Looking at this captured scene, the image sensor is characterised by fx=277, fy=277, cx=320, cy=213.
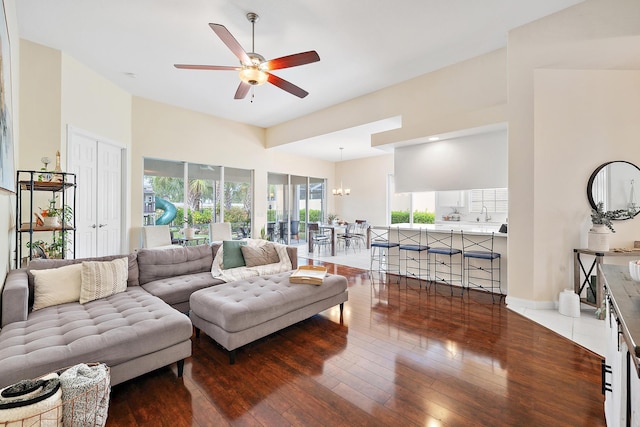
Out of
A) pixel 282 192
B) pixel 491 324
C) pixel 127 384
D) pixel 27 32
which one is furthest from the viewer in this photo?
pixel 282 192

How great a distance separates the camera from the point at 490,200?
657 centimetres

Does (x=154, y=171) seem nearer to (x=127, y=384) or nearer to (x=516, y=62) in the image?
(x=127, y=384)

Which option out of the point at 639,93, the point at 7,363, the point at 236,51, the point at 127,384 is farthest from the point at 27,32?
the point at 639,93

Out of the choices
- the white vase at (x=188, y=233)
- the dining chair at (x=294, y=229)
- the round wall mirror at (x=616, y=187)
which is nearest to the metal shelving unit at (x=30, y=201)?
the white vase at (x=188, y=233)

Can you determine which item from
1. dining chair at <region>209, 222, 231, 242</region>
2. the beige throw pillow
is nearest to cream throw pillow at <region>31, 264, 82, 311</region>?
the beige throw pillow

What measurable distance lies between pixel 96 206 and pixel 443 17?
608cm

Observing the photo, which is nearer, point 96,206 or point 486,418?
point 486,418

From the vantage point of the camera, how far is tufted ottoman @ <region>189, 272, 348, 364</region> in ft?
7.97

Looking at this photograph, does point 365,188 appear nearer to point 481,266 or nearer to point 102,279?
point 481,266

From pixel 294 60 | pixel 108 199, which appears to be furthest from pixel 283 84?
pixel 108 199

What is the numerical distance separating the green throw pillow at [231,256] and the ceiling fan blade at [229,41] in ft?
7.82

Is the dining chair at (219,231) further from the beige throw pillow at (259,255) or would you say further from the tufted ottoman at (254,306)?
the tufted ottoman at (254,306)

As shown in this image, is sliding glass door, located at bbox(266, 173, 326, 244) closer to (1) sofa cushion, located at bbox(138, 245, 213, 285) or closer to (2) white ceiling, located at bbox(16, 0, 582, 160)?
(2) white ceiling, located at bbox(16, 0, 582, 160)

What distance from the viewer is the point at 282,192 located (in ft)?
29.1
